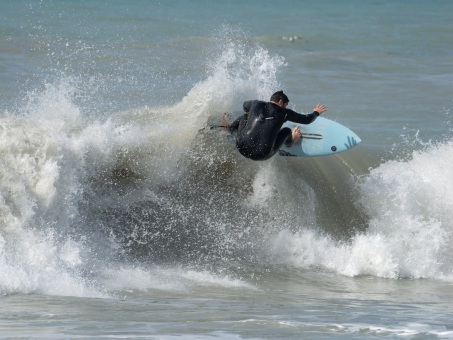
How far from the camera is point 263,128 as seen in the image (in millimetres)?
9914

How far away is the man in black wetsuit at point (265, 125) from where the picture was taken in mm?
9906

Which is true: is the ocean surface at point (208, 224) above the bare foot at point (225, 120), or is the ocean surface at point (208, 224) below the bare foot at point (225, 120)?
below

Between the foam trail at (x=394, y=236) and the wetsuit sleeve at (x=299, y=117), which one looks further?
the foam trail at (x=394, y=236)

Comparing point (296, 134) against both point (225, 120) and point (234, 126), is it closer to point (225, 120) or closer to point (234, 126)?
point (234, 126)

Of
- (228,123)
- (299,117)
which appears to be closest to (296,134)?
(299,117)

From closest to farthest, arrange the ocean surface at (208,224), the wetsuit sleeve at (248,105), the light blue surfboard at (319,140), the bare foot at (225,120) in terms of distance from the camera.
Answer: the ocean surface at (208,224) < the wetsuit sleeve at (248,105) < the bare foot at (225,120) < the light blue surfboard at (319,140)

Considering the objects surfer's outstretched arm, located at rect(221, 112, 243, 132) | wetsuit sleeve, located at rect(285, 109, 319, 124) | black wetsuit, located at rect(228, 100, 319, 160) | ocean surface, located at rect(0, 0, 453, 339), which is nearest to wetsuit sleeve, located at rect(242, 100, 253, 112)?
black wetsuit, located at rect(228, 100, 319, 160)

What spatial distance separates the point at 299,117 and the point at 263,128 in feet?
1.42

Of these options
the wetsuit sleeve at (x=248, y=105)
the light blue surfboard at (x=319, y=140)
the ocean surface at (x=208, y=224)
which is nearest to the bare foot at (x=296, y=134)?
the light blue surfboard at (x=319, y=140)

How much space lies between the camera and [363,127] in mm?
16141

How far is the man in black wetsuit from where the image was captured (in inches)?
390

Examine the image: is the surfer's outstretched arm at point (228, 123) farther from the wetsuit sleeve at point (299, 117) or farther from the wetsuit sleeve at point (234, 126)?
the wetsuit sleeve at point (299, 117)

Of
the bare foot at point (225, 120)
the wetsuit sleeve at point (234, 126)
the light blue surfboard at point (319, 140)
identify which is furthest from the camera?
the light blue surfboard at point (319, 140)

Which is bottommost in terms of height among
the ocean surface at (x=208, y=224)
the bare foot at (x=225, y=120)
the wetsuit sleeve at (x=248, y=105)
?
the ocean surface at (x=208, y=224)
